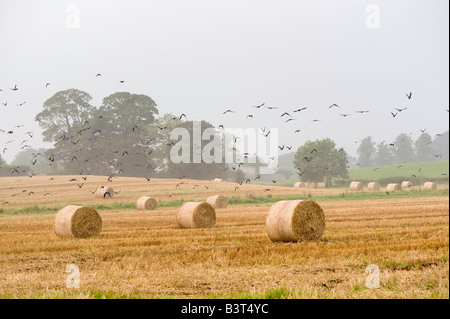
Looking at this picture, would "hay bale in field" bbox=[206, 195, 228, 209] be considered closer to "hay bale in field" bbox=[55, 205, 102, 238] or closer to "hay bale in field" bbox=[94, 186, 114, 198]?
"hay bale in field" bbox=[94, 186, 114, 198]

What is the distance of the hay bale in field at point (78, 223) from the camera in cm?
1873

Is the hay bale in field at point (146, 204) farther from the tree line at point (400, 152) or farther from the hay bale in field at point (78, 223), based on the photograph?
the tree line at point (400, 152)

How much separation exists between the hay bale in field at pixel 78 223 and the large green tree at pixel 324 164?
60.4 meters

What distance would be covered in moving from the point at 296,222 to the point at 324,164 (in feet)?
219

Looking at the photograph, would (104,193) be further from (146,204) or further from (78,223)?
(78,223)

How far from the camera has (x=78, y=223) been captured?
18906 mm

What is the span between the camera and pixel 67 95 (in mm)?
74500

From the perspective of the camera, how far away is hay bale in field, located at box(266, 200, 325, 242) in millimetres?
15680

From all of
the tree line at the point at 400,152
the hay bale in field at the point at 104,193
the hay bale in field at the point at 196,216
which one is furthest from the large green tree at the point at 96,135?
the tree line at the point at 400,152

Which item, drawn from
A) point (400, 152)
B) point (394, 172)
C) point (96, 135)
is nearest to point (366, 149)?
point (400, 152)

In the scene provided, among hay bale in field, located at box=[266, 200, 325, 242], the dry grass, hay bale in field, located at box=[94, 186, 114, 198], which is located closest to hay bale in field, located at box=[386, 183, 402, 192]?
hay bale in field, located at box=[94, 186, 114, 198]

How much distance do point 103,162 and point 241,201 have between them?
3440cm
